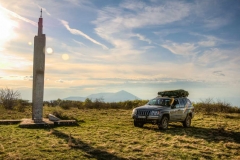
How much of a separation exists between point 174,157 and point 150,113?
5.95 metres

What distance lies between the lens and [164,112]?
14.0m

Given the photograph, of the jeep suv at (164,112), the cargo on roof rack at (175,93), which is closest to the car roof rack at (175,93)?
the cargo on roof rack at (175,93)

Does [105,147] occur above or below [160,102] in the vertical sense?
below

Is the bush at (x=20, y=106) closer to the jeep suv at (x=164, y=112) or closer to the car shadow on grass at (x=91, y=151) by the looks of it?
the jeep suv at (x=164, y=112)

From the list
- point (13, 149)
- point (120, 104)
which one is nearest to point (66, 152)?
point (13, 149)

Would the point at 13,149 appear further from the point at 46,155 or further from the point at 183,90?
the point at 183,90

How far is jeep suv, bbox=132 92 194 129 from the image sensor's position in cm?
1376

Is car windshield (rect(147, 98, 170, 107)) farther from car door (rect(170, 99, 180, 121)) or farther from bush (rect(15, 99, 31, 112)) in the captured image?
bush (rect(15, 99, 31, 112))

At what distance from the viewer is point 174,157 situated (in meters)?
7.90

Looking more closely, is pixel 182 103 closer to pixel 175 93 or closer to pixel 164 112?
pixel 175 93

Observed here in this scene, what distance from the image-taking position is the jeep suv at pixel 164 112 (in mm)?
13761

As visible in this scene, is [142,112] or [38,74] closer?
[38,74]

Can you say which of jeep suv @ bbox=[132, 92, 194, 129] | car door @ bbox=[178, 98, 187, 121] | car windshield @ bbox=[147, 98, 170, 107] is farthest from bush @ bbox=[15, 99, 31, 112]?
car door @ bbox=[178, 98, 187, 121]

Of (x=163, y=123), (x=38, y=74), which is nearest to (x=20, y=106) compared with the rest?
(x=38, y=74)
